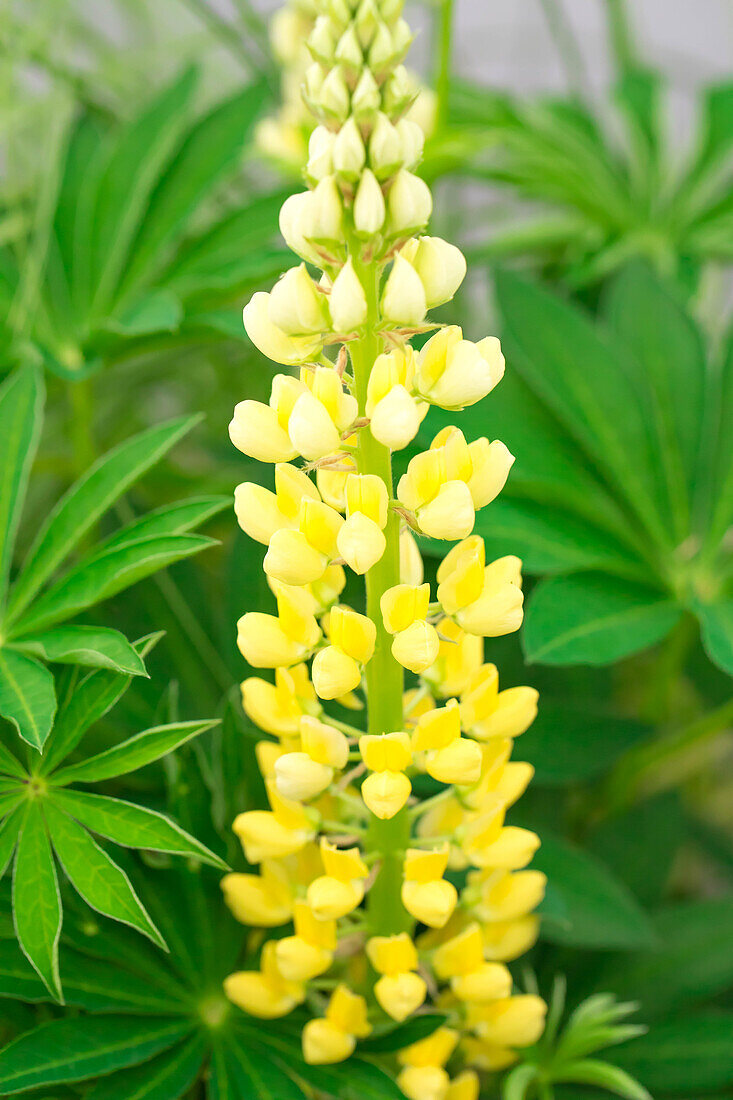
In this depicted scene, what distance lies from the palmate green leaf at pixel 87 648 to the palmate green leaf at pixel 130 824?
2.6 inches

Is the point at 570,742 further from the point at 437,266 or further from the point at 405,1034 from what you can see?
the point at 437,266

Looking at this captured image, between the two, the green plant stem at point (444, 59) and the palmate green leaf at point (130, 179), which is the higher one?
the green plant stem at point (444, 59)

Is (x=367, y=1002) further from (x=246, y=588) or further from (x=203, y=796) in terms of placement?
(x=246, y=588)

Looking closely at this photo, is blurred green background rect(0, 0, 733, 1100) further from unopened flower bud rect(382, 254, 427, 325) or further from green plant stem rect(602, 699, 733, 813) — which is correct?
unopened flower bud rect(382, 254, 427, 325)

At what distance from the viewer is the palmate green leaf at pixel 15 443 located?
58cm

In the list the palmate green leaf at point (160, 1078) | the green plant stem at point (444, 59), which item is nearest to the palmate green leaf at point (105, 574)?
the palmate green leaf at point (160, 1078)

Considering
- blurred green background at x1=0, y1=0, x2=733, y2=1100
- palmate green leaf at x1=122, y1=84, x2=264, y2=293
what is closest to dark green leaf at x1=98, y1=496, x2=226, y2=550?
blurred green background at x1=0, y1=0, x2=733, y2=1100

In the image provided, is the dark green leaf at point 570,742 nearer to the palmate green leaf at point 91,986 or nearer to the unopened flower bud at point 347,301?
the palmate green leaf at point 91,986

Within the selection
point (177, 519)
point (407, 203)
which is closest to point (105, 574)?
point (177, 519)

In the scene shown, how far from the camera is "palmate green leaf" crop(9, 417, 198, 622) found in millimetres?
578

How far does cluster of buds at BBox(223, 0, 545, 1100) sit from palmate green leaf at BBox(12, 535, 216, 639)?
0.22ft

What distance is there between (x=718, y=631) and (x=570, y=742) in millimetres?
136

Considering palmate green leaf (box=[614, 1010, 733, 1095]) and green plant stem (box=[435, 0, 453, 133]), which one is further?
green plant stem (box=[435, 0, 453, 133])

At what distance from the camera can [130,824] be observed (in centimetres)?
48
